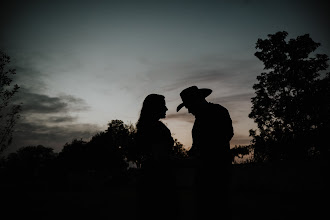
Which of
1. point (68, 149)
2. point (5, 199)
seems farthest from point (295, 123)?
point (68, 149)

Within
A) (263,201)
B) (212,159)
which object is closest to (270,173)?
(263,201)

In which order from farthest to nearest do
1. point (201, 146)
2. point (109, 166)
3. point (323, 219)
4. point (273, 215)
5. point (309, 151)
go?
point (109, 166)
point (309, 151)
point (273, 215)
point (323, 219)
point (201, 146)

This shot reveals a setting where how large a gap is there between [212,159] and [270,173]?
41.6 ft

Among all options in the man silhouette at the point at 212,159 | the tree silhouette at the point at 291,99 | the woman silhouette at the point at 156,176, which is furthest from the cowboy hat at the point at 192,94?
the tree silhouette at the point at 291,99

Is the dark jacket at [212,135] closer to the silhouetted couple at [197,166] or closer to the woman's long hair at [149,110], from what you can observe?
the silhouetted couple at [197,166]

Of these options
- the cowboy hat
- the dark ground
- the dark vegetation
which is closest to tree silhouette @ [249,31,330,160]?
the dark vegetation

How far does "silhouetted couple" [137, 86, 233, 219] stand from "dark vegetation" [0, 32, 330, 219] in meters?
0.21

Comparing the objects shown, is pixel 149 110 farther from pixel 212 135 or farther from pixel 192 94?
pixel 212 135

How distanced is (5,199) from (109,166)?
43894mm

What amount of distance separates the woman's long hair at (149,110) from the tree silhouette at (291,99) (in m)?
24.2

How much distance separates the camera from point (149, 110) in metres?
2.80

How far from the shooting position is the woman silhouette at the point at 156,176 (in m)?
2.49

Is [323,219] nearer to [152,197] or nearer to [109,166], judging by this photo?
[152,197]

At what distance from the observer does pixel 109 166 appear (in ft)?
182
